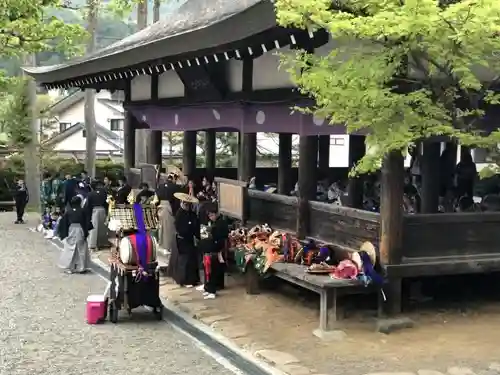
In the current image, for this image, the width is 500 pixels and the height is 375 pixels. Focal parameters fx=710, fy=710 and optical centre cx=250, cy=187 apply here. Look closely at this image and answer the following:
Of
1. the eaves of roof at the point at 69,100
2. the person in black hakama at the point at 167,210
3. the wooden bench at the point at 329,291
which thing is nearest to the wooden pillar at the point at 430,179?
the wooden bench at the point at 329,291

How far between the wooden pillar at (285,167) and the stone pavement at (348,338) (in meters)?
4.10

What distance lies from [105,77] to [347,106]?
460 inches

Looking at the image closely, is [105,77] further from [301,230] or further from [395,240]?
[395,240]

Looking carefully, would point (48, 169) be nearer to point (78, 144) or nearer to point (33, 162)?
point (33, 162)

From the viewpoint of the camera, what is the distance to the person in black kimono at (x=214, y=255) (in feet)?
35.3

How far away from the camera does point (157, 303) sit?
958 cm

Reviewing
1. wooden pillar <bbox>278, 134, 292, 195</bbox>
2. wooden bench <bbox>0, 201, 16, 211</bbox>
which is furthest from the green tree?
wooden bench <bbox>0, 201, 16, 211</bbox>

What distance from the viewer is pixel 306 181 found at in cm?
Result: 1064

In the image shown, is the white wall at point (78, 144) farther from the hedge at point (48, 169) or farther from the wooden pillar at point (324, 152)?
the wooden pillar at point (324, 152)

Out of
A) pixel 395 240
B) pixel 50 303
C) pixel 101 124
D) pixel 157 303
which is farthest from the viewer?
pixel 101 124

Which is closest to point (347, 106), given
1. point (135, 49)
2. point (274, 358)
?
point (274, 358)

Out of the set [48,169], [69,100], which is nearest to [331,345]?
A: [48,169]

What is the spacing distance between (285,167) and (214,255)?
4.68m

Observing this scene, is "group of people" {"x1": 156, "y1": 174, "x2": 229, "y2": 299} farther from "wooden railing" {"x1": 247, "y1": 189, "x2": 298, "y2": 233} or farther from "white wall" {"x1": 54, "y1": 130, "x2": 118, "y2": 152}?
"white wall" {"x1": 54, "y1": 130, "x2": 118, "y2": 152}
